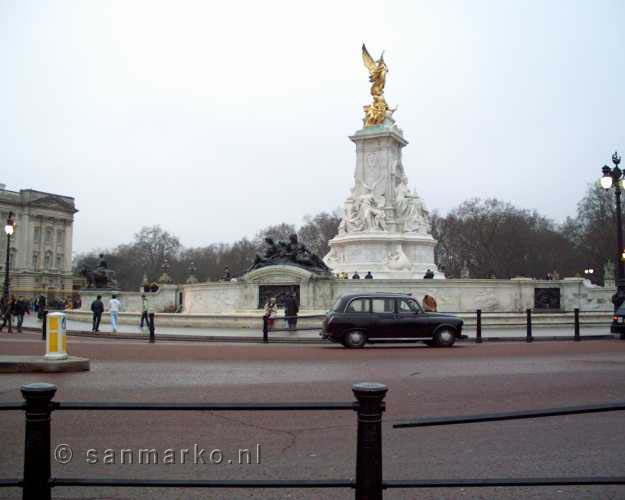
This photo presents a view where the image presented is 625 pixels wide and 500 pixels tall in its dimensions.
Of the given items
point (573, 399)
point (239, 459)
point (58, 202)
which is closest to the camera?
point (239, 459)

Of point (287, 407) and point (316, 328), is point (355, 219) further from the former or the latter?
point (287, 407)

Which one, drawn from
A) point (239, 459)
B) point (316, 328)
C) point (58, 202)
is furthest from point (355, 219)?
point (58, 202)

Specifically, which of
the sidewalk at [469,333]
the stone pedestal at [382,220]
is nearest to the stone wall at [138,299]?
the stone pedestal at [382,220]

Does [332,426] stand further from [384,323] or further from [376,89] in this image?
[376,89]

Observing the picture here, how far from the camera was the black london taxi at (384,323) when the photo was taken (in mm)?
19578

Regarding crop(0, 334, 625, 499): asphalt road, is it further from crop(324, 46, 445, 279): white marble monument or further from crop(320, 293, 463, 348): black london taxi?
crop(324, 46, 445, 279): white marble monument

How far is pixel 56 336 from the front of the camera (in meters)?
13.6

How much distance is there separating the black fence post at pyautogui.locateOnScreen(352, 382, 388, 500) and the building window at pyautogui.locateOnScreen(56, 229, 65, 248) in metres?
126

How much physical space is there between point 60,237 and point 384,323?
371 ft

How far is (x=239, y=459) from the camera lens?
6.36m

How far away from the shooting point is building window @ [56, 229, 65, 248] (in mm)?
121188

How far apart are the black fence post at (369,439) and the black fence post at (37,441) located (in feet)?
6.04

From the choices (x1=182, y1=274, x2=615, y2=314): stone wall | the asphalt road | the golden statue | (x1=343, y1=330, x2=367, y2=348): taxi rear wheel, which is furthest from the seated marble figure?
the asphalt road

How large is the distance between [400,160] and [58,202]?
8869 cm
